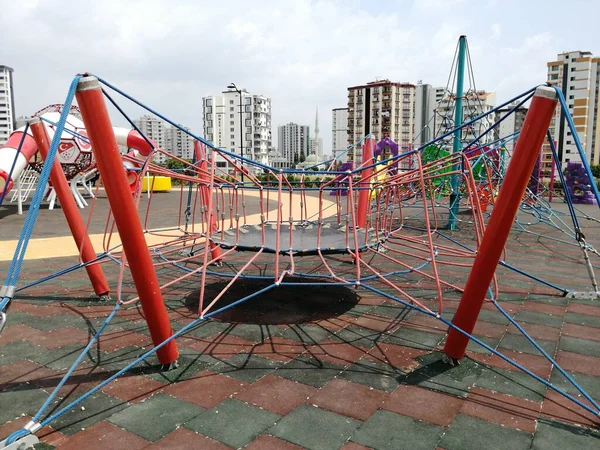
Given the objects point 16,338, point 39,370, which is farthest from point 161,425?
point 16,338

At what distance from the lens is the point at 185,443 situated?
2574mm

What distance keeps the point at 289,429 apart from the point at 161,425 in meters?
0.78

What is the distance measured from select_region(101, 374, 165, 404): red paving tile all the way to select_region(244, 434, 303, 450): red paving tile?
0.96 meters

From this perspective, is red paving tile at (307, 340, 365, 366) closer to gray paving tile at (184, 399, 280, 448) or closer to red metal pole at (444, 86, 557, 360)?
red metal pole at (444, 86, 557, 360)

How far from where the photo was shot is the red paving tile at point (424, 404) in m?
2.87

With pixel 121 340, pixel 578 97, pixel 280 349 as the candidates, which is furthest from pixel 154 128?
pixel 280 349

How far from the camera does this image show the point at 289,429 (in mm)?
2707

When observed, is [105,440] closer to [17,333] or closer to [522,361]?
[17,333]

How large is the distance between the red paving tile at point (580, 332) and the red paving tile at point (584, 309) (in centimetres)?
53

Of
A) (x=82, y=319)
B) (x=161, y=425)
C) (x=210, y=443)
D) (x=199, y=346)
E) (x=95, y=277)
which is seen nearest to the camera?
(x=210, y=443)

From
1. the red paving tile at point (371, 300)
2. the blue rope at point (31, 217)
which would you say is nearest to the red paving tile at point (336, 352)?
the red paving tile at point (371, 300)

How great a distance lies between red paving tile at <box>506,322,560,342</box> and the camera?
14.2ft

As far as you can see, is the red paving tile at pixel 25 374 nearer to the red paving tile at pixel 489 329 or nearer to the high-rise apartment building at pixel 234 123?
the red paving tile at pixel 489 329

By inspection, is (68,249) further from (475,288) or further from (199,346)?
(475,288)
